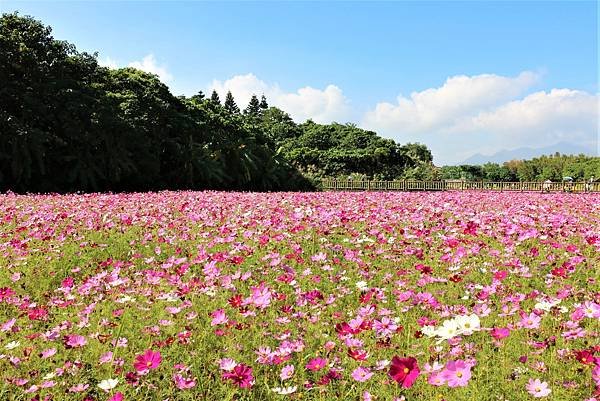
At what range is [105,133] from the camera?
69.5 feet

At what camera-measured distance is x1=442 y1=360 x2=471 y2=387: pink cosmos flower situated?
5.82 feet

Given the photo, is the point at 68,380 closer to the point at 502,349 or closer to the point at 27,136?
the point at 502,349

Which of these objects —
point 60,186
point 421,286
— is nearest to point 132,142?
point 60,186

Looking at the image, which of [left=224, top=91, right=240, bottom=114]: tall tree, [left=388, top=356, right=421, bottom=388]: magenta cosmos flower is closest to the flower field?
[left=388, top=356, right=421, bottom=388]: magenta cosmos flower

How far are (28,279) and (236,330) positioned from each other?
2882 mm

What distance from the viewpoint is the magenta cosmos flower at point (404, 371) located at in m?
1.71

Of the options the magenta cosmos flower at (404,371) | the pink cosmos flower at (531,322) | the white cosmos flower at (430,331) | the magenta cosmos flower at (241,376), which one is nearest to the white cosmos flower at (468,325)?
the white cosmos flower at (430,331)

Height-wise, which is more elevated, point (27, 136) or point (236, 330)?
point (27, 136)

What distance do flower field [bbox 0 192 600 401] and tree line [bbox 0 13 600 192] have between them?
13958mm

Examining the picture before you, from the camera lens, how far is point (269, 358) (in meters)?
2.74

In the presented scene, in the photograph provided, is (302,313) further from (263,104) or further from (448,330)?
(263,104)

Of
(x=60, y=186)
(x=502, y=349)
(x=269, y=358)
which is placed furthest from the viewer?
(x=60, y=186)

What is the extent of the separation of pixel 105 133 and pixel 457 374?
2164cm

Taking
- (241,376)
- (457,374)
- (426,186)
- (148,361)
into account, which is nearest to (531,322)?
(457,374)
